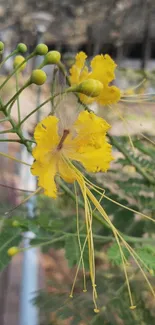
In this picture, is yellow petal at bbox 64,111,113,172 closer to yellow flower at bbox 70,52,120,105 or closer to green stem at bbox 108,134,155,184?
yellow flower at bbox 70,52,120,105

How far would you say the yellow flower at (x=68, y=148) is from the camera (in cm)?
74

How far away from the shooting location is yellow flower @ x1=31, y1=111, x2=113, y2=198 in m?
0.74

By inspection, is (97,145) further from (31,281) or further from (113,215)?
(31,281)

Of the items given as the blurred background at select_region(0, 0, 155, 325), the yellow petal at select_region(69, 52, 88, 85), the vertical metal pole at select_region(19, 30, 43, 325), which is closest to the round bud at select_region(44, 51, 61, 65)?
the yellow petal at select_region(69, 52, 88, 85)

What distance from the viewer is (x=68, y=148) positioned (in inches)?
32.0

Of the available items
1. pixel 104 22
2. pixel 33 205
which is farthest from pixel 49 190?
pixel 104 22

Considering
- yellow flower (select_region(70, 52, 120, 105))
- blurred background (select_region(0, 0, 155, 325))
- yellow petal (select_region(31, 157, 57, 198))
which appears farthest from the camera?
blurred background (select_region(0, 0, 155, 325))

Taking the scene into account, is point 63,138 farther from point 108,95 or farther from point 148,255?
point 148,255

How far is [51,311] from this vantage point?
3.77 feet

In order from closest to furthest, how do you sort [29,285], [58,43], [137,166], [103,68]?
[103,68]
[137,166]
[29,285]
[58,43]

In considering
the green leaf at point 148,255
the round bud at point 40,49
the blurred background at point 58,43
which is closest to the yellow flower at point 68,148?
the round bud at point 40,49

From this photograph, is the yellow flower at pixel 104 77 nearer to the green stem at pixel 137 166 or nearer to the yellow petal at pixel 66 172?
the yellow petal at pixel 66 172

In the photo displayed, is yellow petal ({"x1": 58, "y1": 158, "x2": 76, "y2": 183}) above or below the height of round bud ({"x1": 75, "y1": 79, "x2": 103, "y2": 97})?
below

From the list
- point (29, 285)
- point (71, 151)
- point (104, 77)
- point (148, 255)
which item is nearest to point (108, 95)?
point (104, 77)
